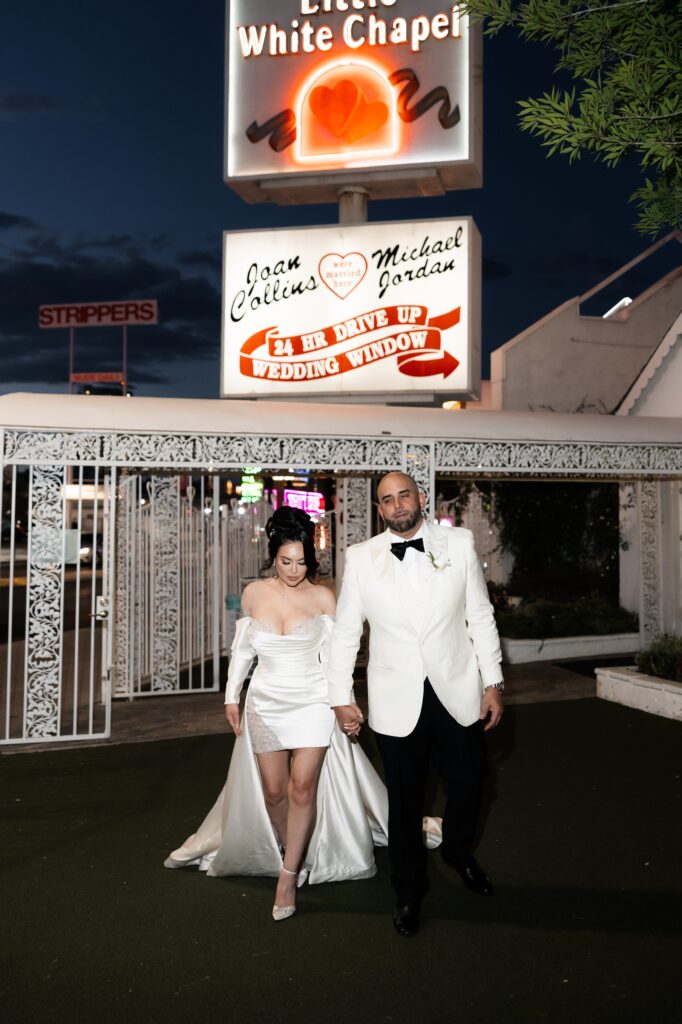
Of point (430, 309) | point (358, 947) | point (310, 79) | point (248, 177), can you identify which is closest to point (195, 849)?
point (358, 947)

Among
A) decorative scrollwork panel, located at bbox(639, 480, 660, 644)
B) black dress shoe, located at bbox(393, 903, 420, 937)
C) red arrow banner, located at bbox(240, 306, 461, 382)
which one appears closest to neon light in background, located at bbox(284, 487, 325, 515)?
red arrow banner, located at bbox(240, 306, 461, 382)

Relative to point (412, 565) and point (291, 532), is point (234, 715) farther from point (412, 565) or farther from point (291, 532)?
point (412, 565)

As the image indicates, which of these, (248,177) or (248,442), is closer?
(248,442)

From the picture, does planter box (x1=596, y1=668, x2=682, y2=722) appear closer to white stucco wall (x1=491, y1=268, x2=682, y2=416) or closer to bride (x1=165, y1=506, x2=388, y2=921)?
bride (x1=165, y1=506, x2=388, y2=921)

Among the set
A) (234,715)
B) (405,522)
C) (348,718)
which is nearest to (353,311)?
(405,522)

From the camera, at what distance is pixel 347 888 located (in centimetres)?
447

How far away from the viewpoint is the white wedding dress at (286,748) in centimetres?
431

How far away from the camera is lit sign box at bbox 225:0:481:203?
11.9 metres

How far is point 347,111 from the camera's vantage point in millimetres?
12125

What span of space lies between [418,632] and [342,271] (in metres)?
8.76

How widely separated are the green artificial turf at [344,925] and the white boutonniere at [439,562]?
1.58 m

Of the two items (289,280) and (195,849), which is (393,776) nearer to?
(195,849)

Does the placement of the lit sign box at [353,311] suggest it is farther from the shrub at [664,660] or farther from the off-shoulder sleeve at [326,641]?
the off-shoulder sleeve at [326,641]

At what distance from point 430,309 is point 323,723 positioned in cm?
831
